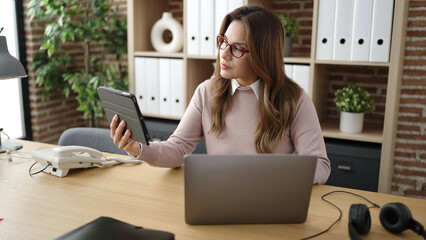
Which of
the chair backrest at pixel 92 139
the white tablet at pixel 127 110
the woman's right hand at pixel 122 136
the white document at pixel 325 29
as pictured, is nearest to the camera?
the white tablet at pixel 127 110

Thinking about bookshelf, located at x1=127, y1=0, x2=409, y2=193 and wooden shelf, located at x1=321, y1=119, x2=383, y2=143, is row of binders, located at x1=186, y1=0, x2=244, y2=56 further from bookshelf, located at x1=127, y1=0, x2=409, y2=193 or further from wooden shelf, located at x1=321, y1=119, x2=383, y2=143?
wooden shelf, located at x1=321, y1=119, x2=383, y2=143

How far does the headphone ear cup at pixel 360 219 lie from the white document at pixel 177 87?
6.28 ft

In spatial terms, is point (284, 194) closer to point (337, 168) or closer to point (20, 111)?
point (337, 168)

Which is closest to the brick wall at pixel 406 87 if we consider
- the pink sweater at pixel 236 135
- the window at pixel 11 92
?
the pink sweater at pixel 236 135

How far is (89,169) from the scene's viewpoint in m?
1.68

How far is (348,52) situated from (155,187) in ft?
4.91

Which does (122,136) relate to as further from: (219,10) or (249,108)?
(219,10)

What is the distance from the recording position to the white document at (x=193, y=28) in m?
2.80

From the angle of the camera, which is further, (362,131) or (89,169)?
(362,131)

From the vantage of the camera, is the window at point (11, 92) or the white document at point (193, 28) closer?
the white document at point (193, 28)

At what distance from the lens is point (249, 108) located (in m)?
1.73

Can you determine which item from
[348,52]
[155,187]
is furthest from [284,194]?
[348,52]

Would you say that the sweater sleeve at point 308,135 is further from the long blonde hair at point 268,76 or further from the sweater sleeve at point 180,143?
the sweater sleeve at point 180,143

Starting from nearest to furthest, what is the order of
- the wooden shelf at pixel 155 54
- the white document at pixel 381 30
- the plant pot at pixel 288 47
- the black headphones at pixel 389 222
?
the black headphones at pixel 389 222 → the white document at pixel 381 30 → the plant pot at pixel 288 47 → the wooden shelf at pixel 155 54
